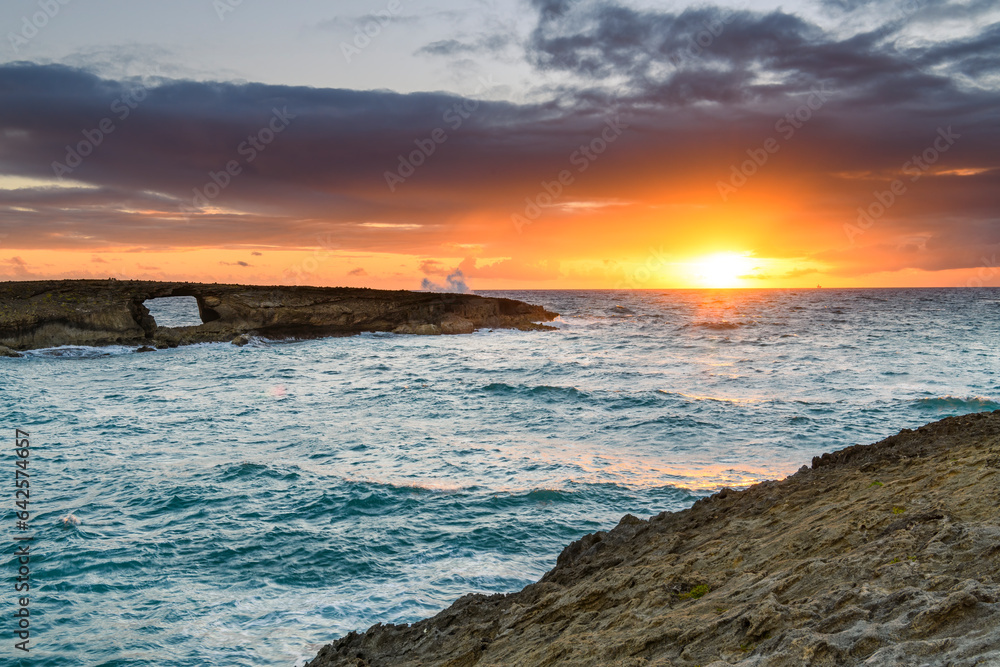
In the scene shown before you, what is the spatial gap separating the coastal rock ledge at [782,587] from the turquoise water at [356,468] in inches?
92.9

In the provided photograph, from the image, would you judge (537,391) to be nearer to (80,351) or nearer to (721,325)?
(80,351)

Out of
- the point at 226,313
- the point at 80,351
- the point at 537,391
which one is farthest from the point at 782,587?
the point at 226,313

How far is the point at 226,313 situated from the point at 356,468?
136ft

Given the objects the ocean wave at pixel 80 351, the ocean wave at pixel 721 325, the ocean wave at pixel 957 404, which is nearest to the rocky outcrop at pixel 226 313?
the ocean wave at pixel 80 351

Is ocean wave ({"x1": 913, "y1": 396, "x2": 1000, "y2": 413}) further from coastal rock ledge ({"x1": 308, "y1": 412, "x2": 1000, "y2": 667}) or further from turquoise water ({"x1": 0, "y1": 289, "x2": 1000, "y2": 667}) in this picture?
coastal rock ledge ({"x1": 308, "y1": 412, "x2": 1000, "y2": 667})

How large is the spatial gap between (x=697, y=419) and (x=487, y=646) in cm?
1624

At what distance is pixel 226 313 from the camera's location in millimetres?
52156

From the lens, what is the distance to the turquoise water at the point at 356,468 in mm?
9281

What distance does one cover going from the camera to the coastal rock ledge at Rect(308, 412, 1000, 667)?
13.3ft

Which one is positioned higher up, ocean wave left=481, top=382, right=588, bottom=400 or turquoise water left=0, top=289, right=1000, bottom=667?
ocean wave left=481, top=382, right=588, bottom=400

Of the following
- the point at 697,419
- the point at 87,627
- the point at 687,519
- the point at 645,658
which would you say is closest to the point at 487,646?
the point at 645,658

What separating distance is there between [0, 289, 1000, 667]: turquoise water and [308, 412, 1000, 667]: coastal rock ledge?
2359mm

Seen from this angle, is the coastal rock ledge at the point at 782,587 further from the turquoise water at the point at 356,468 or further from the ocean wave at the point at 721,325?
the ocean wave at the point at 721,325

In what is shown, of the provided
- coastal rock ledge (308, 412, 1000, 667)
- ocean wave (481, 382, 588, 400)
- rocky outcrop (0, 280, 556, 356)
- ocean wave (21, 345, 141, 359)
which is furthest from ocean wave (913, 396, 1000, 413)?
ocean wave (21, 345, 141, 359)
